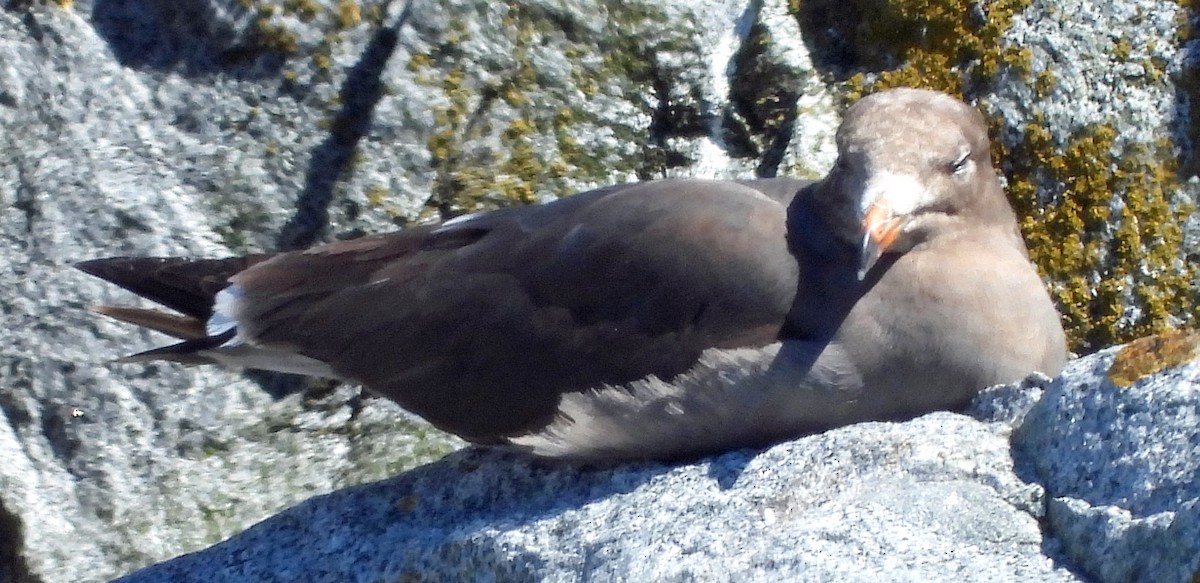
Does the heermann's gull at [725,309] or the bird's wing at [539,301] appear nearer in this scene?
the heermann's gull at [725,309]

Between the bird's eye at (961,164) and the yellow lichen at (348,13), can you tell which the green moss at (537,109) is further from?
the bird's eye at (961,164)

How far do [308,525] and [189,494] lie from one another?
0.99 m

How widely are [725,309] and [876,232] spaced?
0.42 meters

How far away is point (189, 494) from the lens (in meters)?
4.30

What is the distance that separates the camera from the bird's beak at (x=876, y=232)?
2873 millimetres

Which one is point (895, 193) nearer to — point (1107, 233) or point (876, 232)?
point (876, 232)

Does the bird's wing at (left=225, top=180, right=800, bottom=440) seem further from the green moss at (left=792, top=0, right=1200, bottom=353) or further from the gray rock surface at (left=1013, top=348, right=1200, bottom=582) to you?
the green moss at (left=792, top=0, right=1200, bottom=353)

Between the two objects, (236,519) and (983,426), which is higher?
(983,426)

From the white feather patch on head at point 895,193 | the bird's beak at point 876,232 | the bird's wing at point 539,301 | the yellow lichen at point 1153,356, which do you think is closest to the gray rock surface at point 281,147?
the bird's wing at point 539,301

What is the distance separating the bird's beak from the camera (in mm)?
2873

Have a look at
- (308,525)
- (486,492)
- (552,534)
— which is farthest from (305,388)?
(552,534)

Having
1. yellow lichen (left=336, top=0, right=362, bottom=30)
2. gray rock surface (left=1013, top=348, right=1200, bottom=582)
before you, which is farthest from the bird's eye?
yellow lichen (left=336, top=0, right=362, bottom=30)

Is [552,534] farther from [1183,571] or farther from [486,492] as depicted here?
[1183,571]

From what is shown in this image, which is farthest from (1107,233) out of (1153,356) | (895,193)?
A: (1153,356)
